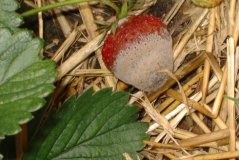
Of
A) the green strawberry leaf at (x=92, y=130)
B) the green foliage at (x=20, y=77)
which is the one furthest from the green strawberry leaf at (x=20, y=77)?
the green strawberry leaf at (x=92, y=130)

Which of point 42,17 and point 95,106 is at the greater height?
point 42,17

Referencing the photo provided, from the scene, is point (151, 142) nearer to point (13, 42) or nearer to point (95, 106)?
point (95, 106)

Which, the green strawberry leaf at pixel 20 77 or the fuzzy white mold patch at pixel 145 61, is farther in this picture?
the fuzzy white mold patch at pixel 145 61

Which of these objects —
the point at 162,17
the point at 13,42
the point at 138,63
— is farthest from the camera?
the point at 162,17

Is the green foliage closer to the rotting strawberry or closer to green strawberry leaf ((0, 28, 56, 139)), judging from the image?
green strawberry leaf ((0, 28, 56, 139))

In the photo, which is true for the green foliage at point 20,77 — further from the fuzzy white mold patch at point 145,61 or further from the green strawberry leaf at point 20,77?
the fuzzy white mold patch at point 145,61

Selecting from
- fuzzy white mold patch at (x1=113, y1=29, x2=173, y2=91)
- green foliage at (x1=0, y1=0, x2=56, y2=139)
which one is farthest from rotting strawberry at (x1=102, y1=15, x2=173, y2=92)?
green foliage at (x1=0, y1=0, x2=56, y2=139)

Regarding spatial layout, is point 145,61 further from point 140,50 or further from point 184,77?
point 184,77

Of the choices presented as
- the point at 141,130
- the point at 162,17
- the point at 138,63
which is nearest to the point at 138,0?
the point at 162,17
